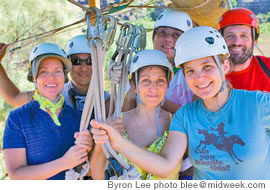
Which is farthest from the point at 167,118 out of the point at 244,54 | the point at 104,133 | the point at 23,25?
the point at 23,25

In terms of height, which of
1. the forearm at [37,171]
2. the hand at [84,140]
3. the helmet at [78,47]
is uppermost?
the helmet at [78,47]

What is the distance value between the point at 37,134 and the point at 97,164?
1.76 ft

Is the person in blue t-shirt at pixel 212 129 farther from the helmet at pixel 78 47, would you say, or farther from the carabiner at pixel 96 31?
the helmet at pixel 78 47

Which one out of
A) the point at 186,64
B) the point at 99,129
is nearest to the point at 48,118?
the point at 99,129

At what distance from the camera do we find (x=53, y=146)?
7.55 feet

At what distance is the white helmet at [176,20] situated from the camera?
10.4 ft

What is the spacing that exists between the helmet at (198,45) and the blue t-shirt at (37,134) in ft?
3.34

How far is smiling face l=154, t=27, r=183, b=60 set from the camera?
3076 mm

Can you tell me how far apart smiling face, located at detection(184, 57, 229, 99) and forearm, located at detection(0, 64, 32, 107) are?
Result: 1.59m

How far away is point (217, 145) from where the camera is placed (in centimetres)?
196

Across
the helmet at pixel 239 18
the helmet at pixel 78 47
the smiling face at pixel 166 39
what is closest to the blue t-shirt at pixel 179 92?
the smiling face at pixel 166 39

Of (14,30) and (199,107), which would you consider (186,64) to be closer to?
(199,107)

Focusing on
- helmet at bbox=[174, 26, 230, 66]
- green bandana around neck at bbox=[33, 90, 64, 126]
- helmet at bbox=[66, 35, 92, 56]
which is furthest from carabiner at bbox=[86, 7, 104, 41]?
helmet at bbox=[66, 35, 92, 56]
